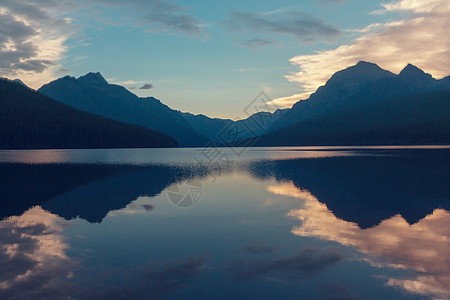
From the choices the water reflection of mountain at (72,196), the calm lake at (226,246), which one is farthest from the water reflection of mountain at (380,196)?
the water reflection of mountain at (72,196)

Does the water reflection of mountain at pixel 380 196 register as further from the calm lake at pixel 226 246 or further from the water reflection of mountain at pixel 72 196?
the water reflection of mountain at pixel 72 196

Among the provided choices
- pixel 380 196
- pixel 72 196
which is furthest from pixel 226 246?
pixel 72 196

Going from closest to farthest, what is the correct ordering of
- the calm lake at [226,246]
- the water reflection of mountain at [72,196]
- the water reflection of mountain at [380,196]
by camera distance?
the calm lake at [226,246]
the water reflection of mountain at [380,196]
the water reflection of mountain at [72,196]

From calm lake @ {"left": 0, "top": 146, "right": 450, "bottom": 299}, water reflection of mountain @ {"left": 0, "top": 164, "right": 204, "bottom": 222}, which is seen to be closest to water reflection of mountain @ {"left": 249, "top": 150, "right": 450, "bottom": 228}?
calm lake @ {"left": 0, "top": 146, "right": 450, "bottom": 299}

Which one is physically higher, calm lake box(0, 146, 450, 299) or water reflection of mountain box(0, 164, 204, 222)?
water reflection of mountain box(0, 164, 204, 222)

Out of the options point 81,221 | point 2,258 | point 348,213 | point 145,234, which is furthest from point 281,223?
point 2,258

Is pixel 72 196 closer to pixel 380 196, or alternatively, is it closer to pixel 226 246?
pixel 226 246

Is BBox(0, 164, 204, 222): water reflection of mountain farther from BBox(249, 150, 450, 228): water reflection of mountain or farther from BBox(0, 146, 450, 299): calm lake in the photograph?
BBox(249, 150, 450, 228): water reflection of mountain

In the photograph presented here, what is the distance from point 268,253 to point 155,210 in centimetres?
1452

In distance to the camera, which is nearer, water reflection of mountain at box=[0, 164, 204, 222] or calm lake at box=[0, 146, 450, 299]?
calm lake at box=[0, 146, 450, 299]

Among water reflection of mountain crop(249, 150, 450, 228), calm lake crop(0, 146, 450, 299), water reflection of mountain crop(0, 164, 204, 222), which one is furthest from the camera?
water reflection of mountain crop(0, 164, 204, 222)

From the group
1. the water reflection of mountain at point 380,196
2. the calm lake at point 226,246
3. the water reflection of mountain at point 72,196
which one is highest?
the water reflection of mountain at point 72,196

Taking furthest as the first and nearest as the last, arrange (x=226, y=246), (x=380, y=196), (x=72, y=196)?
(x=72, y=196) < (x=380, y=196) < (x=226, y=246)

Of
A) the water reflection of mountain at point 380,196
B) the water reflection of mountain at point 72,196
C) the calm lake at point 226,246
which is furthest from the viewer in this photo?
the water reflection of mountain at point 72,196
